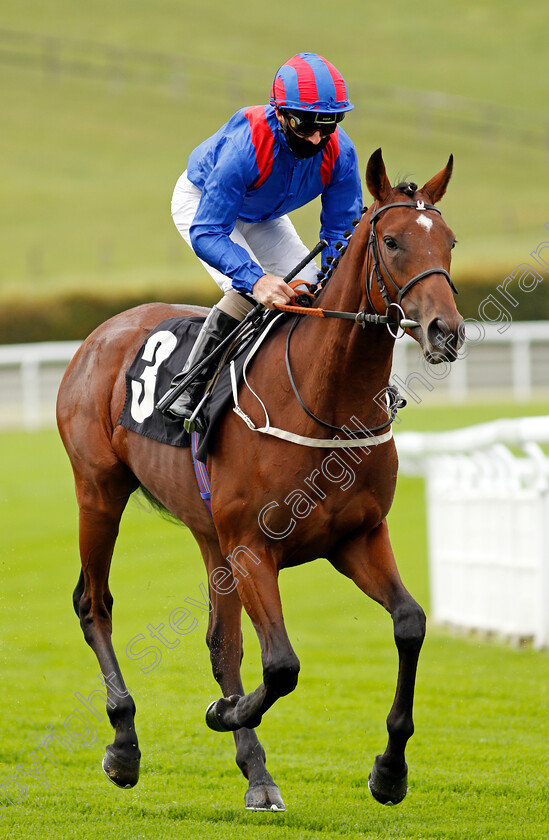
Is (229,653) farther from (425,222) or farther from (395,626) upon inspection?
(425,222)

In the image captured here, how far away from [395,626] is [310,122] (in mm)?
1572

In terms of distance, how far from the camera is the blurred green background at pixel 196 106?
3538cm

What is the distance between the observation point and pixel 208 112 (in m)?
42.1

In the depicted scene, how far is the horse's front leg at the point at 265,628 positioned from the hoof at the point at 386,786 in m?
0.42

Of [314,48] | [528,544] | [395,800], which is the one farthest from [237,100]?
[395,800]

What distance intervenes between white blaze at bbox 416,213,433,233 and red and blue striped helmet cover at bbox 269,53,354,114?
563 mm

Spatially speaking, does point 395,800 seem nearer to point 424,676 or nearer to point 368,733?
point 368,733

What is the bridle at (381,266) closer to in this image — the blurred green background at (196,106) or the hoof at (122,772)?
the hoof at (122,772)

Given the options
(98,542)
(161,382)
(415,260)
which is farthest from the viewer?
(98,542)

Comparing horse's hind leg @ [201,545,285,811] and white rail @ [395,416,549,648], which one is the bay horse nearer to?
horse's hind leg @ [201,545,285,811]

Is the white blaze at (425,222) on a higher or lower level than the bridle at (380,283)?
higher

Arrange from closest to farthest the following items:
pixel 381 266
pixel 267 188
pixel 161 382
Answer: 1. pixel 381 266
2. pixel 267 188
3. pixel 161 382

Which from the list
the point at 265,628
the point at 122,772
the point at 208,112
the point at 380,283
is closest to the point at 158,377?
the point at 265,628

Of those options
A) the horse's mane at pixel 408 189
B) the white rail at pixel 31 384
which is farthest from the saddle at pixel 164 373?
the white rail at pixel 31 384
